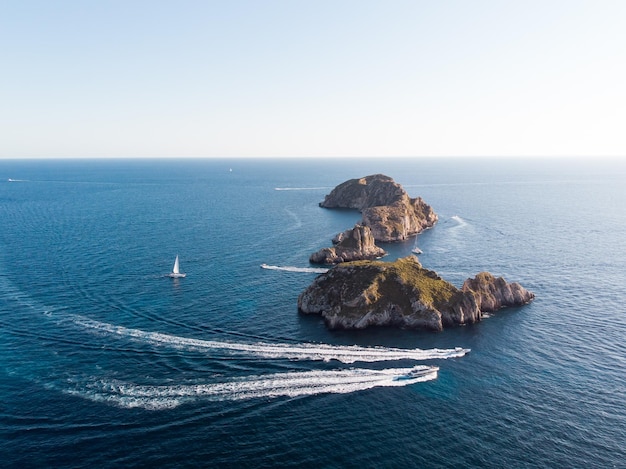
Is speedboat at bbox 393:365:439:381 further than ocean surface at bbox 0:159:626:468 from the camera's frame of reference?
Yes

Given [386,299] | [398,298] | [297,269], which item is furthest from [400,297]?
[297,269]

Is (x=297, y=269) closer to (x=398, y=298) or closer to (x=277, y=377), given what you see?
(x=398, y=298)

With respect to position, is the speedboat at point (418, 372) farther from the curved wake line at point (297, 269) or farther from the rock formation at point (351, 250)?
the rock formation at point (351, 250)

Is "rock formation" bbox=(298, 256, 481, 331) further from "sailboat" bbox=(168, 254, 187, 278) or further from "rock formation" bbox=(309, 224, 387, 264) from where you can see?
"sailboat" bbox=(168, 254, 187, 278)

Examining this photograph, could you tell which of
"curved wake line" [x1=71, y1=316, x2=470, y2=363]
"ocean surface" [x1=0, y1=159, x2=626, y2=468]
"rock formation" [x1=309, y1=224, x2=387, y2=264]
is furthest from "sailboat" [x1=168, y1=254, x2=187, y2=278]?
"rock formation" [x1=309, y1=224, x2=387, y2=264]

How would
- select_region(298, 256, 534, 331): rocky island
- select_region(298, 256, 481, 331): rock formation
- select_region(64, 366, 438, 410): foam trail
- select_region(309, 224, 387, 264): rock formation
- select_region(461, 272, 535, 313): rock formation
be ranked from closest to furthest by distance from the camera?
select_region(64, 366, 438, 410): foam trail
select_region(298, 256, 481, 331): rock formation
select_region(298, 256, 534, 331): rocky island
select_region(461, 272, 535, 313): rock formation
select_region(309, 224, 387, 264): rock formation

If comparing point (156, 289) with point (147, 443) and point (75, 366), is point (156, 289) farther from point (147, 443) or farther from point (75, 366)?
point (147, 443)
